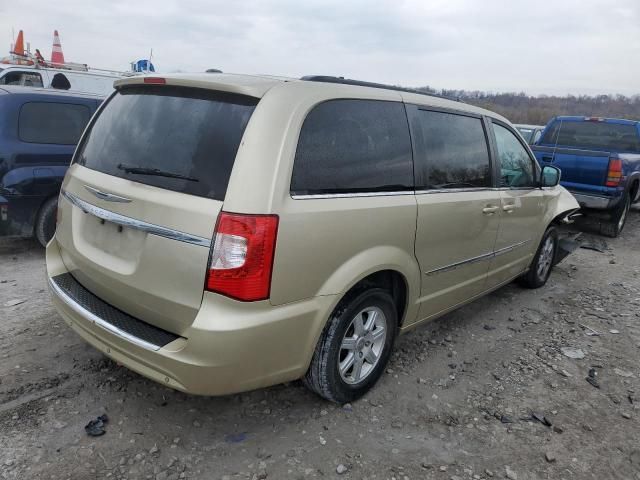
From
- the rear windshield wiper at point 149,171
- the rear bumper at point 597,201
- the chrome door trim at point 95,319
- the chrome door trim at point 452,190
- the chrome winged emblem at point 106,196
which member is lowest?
the chrome door trim at point 95,319

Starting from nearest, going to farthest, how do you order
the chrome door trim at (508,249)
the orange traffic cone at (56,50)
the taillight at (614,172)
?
the chrome door trim at (508,249) → the taillight at (614,172) → the orange traffic cone at (56,50)

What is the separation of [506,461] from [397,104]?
81.2 inches

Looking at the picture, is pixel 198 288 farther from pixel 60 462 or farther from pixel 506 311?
pixel 506 311

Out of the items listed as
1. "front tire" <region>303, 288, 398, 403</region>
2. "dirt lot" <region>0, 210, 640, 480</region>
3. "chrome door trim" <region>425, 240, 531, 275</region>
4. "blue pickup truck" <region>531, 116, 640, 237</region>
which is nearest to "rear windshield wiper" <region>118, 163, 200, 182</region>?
"front tire" <region>303, 288, 398, 403</region>

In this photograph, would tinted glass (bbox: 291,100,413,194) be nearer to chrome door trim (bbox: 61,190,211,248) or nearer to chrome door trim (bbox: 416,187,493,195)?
chrome door trim (bbox: 416,187,493,195)

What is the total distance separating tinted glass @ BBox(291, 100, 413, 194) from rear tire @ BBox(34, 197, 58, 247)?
3.90 m

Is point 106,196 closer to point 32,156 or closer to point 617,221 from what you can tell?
point 32,156

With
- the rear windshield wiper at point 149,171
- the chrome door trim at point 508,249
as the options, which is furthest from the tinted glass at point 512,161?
the rear windshield wiper at point 149,171

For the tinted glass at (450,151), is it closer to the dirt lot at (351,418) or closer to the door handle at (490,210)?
the door handle at (490,210)

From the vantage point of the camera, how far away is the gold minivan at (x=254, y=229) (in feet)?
7.14

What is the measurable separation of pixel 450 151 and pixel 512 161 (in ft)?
Result: 3.56

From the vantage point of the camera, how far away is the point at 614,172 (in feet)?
23.9

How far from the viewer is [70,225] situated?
2.79 meters

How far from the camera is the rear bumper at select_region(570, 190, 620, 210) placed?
7.34 metres
